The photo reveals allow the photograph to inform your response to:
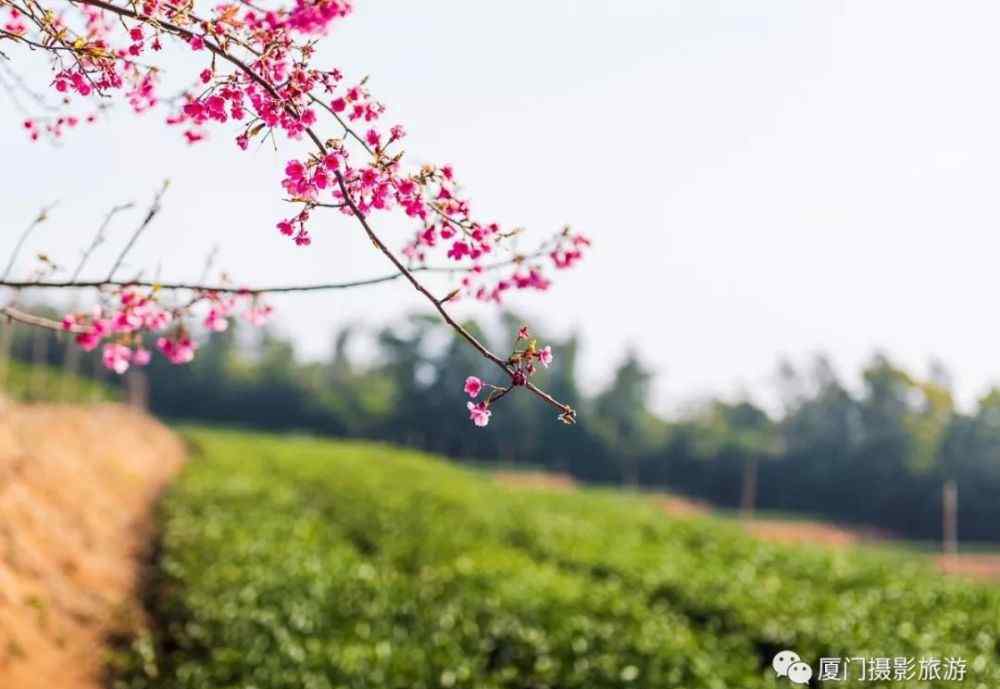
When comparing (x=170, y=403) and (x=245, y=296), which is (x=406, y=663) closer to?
(x=245, y=296)

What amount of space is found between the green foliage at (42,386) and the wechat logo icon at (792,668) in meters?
25.3

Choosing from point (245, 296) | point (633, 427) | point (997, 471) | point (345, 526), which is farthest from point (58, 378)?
point (245, 296)

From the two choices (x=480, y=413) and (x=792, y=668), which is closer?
(x=480, y=413)

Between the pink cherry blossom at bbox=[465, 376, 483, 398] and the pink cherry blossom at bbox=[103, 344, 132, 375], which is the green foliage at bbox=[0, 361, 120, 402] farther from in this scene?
the pink cherry blossom at bbox=[465, 376, 483, 398]

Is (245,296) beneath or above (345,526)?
above

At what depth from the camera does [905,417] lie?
39562mm

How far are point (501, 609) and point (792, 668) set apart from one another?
7.54 ft

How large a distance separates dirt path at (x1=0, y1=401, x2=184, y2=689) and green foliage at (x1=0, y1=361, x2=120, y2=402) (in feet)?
44.9

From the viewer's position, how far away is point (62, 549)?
924 centimetres

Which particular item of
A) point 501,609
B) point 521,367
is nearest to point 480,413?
point 521,367

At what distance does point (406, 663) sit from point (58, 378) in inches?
1723

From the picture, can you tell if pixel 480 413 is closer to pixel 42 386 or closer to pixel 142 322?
pixel 142 322

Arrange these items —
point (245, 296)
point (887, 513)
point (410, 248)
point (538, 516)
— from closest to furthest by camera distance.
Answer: point (410, 248)
point (245, 296)
point (538, 516)
point (887, 513)

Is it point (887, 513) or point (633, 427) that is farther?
point (633, 427)
